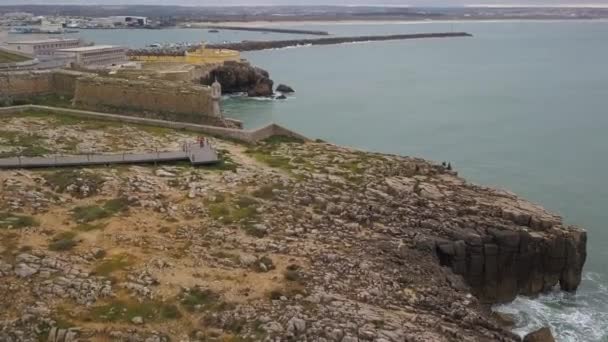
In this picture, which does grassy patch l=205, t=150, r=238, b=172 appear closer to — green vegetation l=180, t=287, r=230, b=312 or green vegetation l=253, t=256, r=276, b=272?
green vegetation l=253, t=256, r=276, b=272

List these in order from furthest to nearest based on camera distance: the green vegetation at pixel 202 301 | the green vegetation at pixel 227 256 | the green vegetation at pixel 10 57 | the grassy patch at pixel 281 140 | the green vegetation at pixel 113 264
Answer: the green vegetation at pixel 10 57
the grassy patch at pixel 281 140
the green vegetation at pixel 227 256
the green vegetation at pixel 113 264
the green vegetation at pixel 202 301

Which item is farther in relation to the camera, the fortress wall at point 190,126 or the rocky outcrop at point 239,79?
the rocky outcrop at point 239,79

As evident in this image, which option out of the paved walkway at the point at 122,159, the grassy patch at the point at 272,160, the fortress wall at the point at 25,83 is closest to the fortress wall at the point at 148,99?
the fortress wall at the point at 25,83

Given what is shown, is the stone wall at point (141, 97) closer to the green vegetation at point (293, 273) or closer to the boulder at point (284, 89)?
the green vegetation at point (293, 273)

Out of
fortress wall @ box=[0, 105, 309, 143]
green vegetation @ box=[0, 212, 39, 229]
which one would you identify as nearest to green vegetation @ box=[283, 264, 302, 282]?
green vegetation @ box=[0, 212, 39, 229]

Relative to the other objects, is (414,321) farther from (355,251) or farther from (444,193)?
(444,193)

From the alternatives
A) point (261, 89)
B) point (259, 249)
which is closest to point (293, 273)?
point (259, 249)
